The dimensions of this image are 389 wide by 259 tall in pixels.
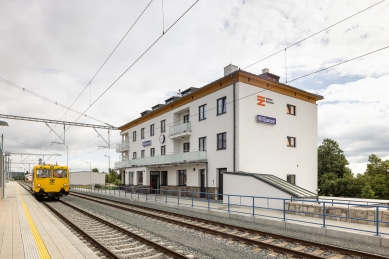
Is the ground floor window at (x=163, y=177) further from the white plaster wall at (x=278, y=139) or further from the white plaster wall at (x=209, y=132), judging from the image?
the white plaster wall at (x=278, y=139)

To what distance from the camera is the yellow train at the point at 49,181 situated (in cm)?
2584

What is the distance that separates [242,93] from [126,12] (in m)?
14.1

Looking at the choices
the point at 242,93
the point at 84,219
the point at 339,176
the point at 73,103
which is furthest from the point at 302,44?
the point at 339,176

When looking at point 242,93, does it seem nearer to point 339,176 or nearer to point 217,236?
point 217,236

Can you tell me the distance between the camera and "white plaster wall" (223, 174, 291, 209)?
17.2 m

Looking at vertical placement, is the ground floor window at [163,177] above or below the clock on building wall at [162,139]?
below

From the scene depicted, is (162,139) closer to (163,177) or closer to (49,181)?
(163,177)

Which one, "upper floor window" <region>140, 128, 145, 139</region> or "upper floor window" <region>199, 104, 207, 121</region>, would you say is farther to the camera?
"upper floor window" <region>140, 128, 145, 139</region>

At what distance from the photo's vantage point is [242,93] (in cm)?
2353

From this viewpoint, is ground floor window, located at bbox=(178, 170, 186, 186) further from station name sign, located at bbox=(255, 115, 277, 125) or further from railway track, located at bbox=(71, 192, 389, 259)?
railway track, located at bbox=(71, 192, 389, 259)

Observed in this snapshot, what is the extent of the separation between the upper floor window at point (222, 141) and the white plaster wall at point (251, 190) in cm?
378

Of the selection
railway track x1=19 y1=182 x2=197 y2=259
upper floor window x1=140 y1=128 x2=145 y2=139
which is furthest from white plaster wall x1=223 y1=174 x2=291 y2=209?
upper floor window x1=140 y1=128 x2=145 y2=139

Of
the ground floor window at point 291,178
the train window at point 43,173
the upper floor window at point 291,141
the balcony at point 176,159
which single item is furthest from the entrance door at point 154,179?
the upper floor window at point 291,141

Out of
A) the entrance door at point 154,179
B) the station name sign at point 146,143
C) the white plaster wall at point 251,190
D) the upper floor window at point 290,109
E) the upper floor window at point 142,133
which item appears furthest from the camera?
the upper floor window at point 142,133
